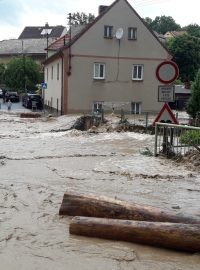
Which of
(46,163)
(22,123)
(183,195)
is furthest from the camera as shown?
(22,123)

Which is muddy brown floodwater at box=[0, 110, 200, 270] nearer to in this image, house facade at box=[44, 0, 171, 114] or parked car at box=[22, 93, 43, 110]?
house facade at box=[44, 0, 171, 114]

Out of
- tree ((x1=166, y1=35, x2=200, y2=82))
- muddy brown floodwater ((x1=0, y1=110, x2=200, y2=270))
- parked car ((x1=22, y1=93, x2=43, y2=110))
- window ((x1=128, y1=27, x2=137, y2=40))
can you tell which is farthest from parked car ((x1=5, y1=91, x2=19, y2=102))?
muddy brown floodwater ((x1=0, y1=110, x2=200, y2=270))

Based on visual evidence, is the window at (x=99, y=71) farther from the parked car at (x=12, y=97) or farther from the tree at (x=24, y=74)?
the tree at (x=24, y=74)

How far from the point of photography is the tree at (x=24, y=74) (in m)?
63.3

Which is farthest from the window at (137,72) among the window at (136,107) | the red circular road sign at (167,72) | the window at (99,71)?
the red circular road sign at (167,72)

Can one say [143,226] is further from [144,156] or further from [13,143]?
[13,143]

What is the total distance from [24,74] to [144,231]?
5884 cm

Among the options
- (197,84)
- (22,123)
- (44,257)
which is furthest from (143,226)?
(22,123)

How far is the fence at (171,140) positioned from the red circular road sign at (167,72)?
1.30 meters

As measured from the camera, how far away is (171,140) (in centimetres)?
1309

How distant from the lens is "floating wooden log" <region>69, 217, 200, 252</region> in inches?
236

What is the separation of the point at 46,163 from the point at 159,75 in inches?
166

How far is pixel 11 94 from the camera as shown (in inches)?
2258

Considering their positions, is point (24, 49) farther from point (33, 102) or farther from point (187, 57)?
point (33, 102)
